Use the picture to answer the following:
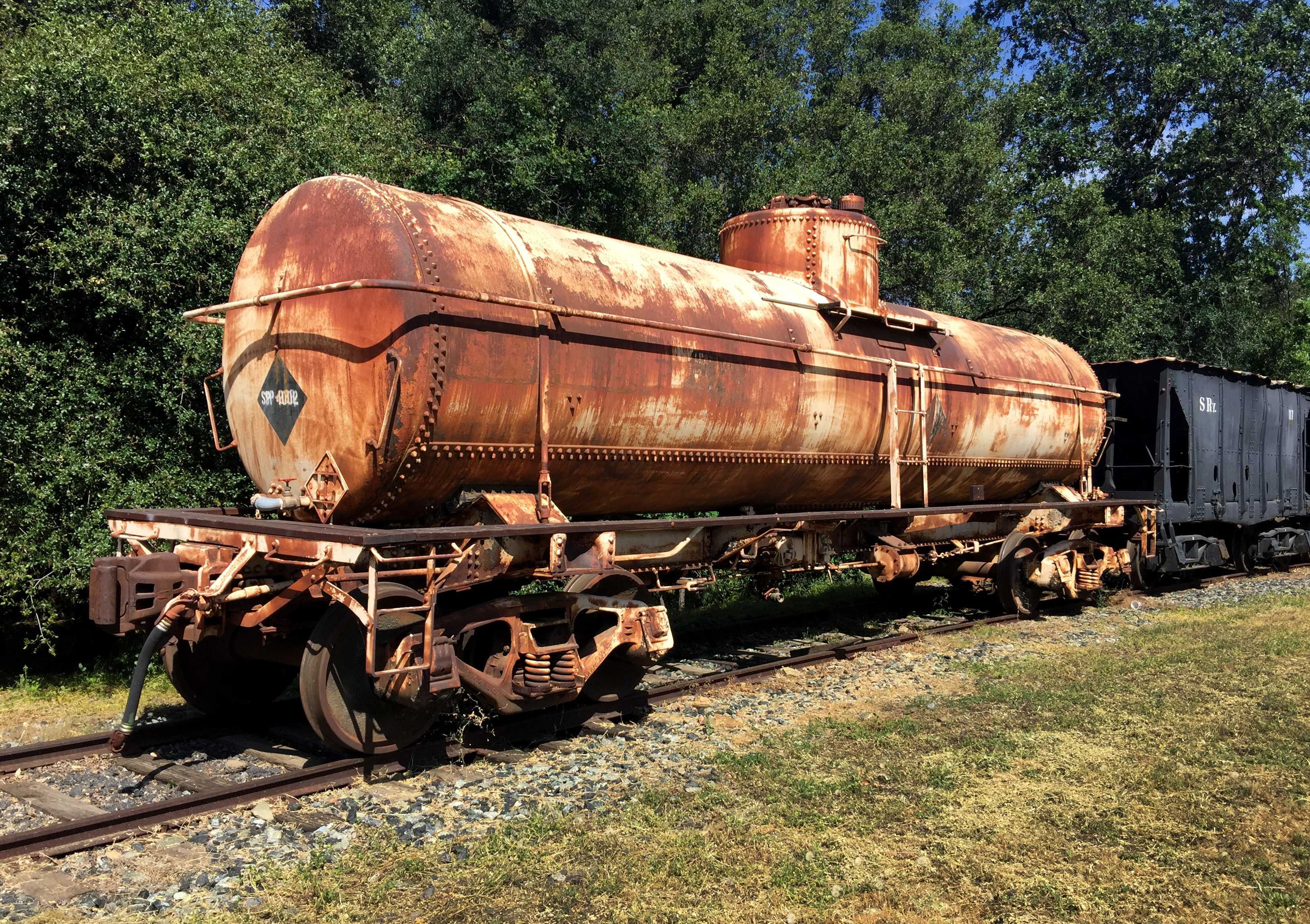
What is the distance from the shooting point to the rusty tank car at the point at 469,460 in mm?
6270

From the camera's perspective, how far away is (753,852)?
5.05 m

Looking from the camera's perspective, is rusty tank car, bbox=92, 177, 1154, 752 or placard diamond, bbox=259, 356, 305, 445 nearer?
rusty tank car, bbox=92, 177, 1154, 752

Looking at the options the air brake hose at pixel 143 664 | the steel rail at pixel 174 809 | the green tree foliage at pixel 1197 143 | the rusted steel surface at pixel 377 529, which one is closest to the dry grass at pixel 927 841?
the steel rail at pixel 174 809

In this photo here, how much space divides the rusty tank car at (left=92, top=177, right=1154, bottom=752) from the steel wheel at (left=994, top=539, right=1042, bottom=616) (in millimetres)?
3921

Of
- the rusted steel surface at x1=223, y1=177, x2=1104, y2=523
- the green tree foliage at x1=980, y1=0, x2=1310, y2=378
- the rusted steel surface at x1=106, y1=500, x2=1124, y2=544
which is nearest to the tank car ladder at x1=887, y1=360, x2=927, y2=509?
the rusted steel surface at x1=223, y1=177, x2=1104, y2=523

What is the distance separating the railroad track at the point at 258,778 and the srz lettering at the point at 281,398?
2528 millimetres

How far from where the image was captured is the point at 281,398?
6914 millimetres

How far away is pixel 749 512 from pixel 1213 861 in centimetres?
519

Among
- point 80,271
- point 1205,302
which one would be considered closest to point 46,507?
point 80,271

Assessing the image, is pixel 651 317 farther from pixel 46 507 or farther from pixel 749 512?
pixel 46 507

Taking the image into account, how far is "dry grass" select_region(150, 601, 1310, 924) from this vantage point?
4523 millimetres

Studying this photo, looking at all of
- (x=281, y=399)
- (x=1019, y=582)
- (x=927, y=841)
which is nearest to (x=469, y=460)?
(x=281, y=399)

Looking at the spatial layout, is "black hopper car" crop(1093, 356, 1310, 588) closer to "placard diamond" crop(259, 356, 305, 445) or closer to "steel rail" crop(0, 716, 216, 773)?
"placard diamond" crop(259, 356, 305, 445)

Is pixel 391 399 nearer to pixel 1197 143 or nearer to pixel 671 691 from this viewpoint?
pixel 671 691
